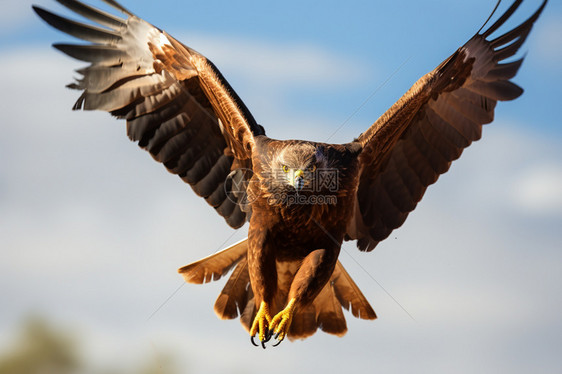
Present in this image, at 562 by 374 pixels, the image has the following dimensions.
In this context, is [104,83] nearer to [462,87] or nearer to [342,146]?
[342,146]

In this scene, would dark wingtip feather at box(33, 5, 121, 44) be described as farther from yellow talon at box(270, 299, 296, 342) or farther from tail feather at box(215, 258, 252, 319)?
yellow talon at box(270, 299, 296, 342)

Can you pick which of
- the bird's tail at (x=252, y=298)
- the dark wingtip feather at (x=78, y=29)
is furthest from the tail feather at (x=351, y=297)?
the dark wingtip feather at (x=78, y=29)

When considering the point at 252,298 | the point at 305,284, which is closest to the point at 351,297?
the point at 252,298

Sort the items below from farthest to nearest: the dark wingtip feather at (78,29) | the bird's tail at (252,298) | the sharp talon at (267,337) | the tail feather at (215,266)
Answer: the tail feather at (215,266), the bird's tail at (252,298), the dark wingtip feather at (78,29), the sharp talon at (267,337)

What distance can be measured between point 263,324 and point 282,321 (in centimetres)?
22

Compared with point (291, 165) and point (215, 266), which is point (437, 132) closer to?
point (291, 165)

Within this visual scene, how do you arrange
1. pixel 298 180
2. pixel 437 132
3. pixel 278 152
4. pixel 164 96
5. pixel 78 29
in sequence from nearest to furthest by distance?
pixel 298 180 < pixel 278 152 < pixel 78 29 < pixel 164 96 < pixel 437 132

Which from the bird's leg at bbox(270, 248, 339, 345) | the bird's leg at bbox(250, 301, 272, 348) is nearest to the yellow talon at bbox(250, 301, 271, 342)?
the bird's leg at bbox(250, 301, 272, 348)

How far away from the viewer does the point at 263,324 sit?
19.5 ft

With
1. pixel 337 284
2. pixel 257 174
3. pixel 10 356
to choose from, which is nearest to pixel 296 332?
pixel 337 284

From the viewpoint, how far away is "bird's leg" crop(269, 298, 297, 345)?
5797 millimetres

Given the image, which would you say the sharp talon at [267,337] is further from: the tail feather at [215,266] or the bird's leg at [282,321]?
the tail feather at [215,266]

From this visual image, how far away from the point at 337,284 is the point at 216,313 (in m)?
1.21

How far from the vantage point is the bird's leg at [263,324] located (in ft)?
19.5
